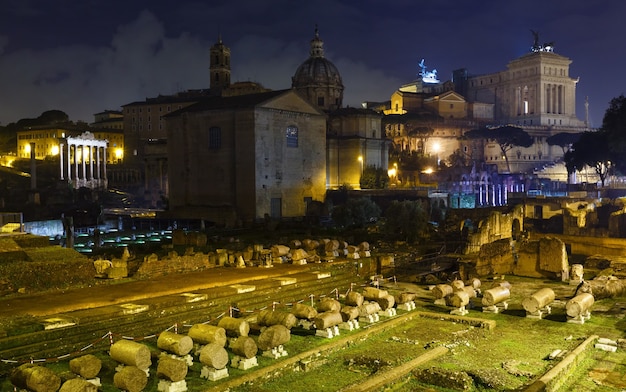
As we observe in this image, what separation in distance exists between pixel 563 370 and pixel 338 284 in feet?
22.9

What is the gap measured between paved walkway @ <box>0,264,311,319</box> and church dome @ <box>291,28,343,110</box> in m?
50.6

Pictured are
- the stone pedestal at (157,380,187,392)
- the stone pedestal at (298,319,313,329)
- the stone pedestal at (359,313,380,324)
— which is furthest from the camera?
the stone pedestal at (359,313,380,324)

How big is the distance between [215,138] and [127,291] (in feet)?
98.0

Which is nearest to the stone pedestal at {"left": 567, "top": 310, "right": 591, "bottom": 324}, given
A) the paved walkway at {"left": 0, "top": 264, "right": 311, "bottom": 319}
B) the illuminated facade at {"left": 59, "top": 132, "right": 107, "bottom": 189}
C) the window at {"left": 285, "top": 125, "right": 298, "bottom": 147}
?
the paved walkway at {"left": 0, "top": 264, "right": 311, "bottom": 319}

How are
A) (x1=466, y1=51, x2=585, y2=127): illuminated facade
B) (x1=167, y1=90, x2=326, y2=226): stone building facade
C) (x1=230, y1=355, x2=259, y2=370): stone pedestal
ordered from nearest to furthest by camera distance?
(x1=230, y1=355, x2=259, y2=370): stone pedestal < (x1=167, y1=90, x2=326, y2=226): stone building facade < (x1=466, y1=51, x2=585, y2=127): illuminated facade

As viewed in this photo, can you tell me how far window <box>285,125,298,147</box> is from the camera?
4167cm

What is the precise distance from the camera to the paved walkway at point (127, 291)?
10.2m

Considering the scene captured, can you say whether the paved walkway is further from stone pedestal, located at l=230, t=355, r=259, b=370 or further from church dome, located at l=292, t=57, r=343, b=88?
church dome, located at l=292, t=57, r=343, b=88

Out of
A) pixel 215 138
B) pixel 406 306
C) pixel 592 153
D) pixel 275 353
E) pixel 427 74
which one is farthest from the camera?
pixel 427 74

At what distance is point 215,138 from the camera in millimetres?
40969

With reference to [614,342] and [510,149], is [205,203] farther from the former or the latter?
[510,149]

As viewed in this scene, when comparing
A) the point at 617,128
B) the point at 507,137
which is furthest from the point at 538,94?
the point at 617,128

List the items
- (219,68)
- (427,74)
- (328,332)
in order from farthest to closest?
(427,74) < (219,68) < (328,332)

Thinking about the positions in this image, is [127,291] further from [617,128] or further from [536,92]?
[536,92]
